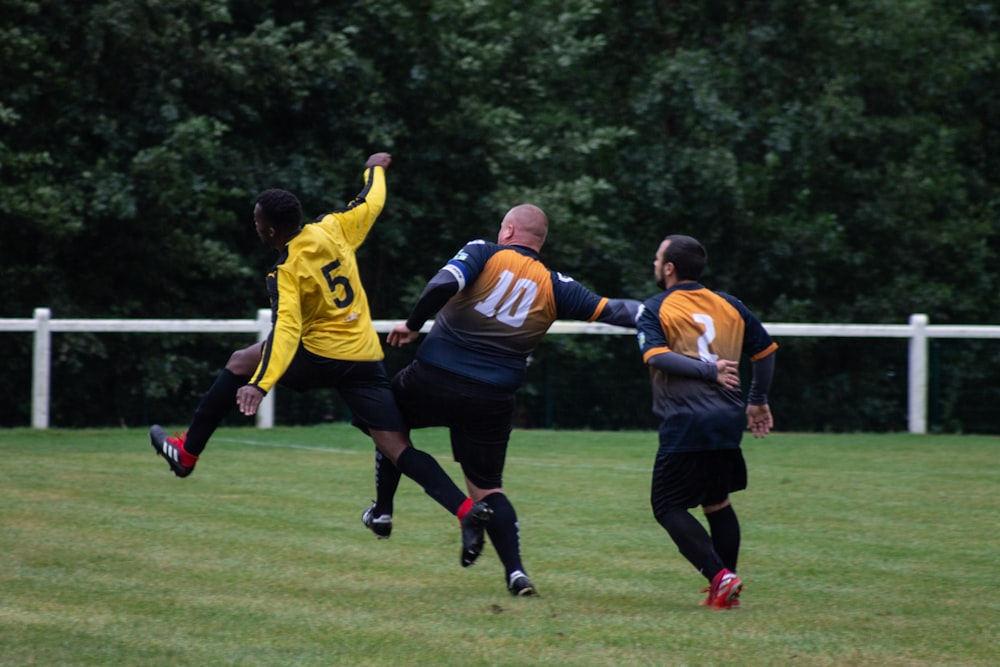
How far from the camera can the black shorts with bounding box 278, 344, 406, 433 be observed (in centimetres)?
689

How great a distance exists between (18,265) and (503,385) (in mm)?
12269

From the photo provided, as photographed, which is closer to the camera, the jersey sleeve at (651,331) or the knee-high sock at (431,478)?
the jersey sleeve at (651,331)

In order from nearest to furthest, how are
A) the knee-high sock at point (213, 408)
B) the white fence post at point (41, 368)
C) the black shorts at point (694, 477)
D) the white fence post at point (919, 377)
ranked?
1. the black shorts at point (694, 477)
2. the knee-high sock at point (213, 408)
3. the white fence post at point (41, 368)
4. the white fence post at point (919, 377)

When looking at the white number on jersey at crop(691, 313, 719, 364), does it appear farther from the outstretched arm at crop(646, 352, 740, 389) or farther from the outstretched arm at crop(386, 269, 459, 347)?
the outstretched arm at crop(386, 269, 459, 347)

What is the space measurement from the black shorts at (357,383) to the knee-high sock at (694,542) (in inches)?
57.7

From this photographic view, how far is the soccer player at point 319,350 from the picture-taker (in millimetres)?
6648

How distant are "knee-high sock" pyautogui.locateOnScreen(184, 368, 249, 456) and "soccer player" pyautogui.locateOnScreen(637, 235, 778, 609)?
216 cm

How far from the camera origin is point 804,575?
7.25 meters

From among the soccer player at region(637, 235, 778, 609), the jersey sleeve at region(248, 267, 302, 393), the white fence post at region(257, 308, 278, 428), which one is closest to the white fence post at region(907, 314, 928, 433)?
the white fence post at region(257, 308, 278, 428)


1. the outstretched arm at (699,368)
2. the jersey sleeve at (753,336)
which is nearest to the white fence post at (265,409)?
the jersey sleeve at (753,336)

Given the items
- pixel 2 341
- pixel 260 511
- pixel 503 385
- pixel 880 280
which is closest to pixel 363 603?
pixel 503 385

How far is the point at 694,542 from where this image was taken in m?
6.30

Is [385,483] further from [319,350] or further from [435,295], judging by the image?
[435,295]

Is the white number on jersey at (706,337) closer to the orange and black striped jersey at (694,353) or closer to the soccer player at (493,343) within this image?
the orange and black striped jersey at (694,353)
